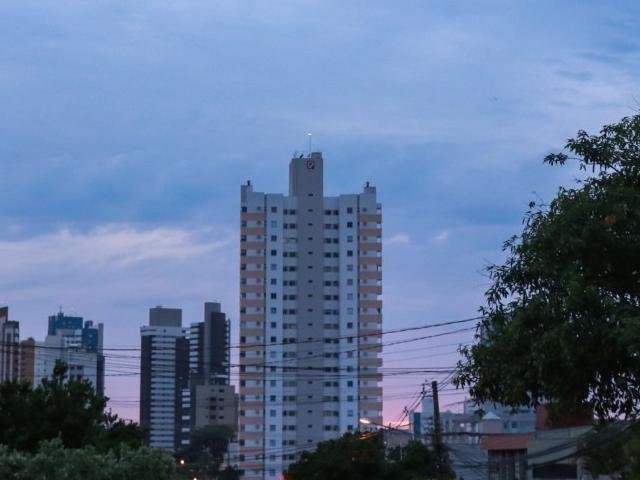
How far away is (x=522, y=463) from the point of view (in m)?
51.2

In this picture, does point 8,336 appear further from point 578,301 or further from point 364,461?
point 578,301

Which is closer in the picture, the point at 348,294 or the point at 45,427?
the point at 45,427

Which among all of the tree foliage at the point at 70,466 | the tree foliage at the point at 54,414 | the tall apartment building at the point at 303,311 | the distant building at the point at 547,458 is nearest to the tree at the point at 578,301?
the tree foliage at the point at 70,466

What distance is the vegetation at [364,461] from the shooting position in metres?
72.2

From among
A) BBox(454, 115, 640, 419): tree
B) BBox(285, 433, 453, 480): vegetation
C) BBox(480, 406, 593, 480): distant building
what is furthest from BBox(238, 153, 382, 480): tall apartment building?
BBox(454, 115, 640, 419): tree

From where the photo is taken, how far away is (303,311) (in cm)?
13638

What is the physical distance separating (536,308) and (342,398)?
122 metres

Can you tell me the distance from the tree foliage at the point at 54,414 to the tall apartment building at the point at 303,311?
325ft

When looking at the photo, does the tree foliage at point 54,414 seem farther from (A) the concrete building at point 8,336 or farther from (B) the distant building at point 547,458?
(A) the concrete building at point 8,336

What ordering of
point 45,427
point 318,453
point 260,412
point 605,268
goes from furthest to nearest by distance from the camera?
1. point 260,412
2. point 318,453
3. point 45,427
4. point 605,268

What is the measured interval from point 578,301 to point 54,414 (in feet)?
74.0

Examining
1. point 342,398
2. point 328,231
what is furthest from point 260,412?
point 328,231

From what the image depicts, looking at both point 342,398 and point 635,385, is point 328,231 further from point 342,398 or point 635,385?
point 635,385

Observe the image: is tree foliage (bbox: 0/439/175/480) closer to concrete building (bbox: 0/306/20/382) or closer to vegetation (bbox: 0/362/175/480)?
vegetation (bbox: 0/362/175/480)
